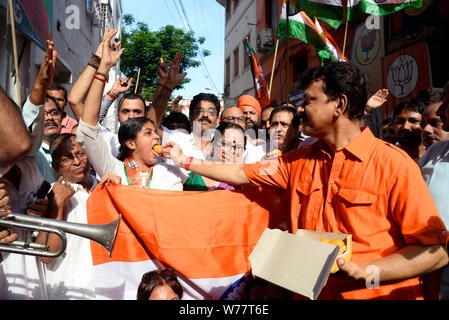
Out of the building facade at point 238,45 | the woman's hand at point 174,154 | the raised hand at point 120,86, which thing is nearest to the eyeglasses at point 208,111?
the raised hand at point 120,86

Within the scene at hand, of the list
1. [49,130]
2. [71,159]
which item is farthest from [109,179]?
[49,130]

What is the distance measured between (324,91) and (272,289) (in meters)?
1.34

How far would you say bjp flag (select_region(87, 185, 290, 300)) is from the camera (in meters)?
2.54

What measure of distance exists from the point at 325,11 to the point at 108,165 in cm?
566

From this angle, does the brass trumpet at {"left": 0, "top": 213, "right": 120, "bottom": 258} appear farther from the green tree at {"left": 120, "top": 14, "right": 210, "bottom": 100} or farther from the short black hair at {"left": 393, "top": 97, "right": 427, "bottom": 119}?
the green tree at {"left": 120, "top": 14, "right": 210, "bottom": 100}

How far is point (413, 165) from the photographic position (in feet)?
6.16

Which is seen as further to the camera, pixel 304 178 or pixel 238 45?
pixel 238 45

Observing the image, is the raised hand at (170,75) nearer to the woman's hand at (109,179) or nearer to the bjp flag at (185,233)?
the woman's hand at (109,179)

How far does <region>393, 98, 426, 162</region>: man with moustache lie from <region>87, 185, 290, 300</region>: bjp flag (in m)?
1.68

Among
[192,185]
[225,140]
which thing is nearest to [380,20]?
[225,140]

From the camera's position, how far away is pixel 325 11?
22.7ft

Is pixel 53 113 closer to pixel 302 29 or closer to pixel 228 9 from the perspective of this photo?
pixel 302 29

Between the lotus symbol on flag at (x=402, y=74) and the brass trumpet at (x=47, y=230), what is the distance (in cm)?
699
